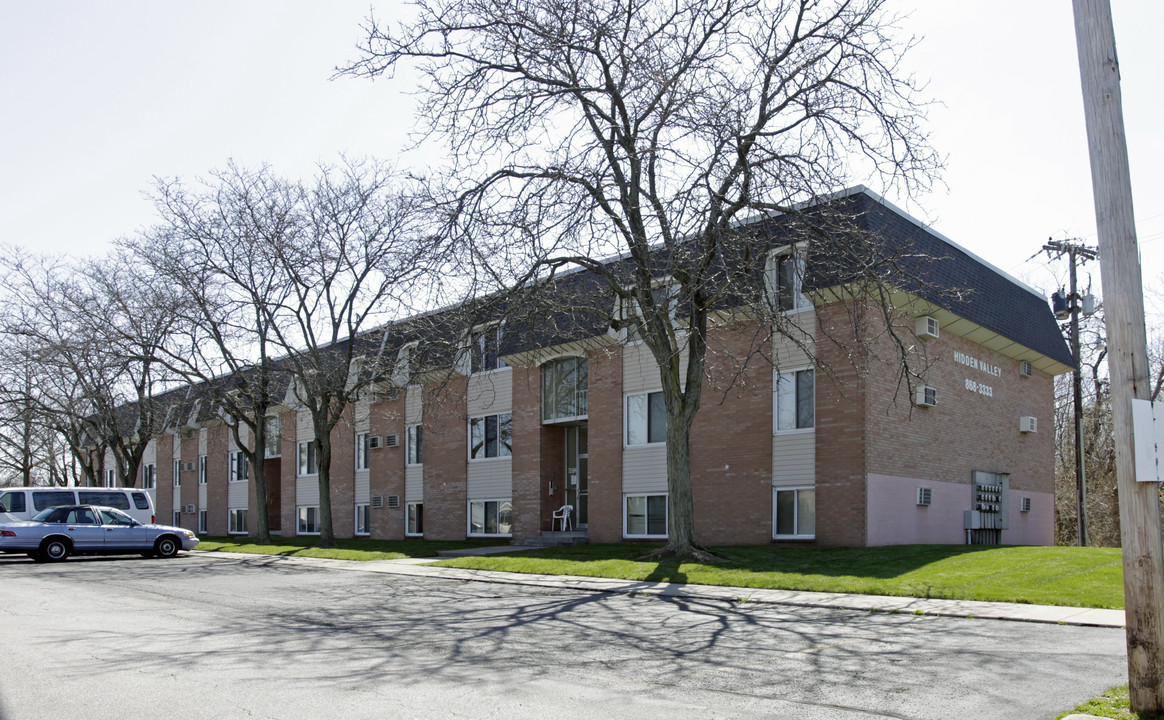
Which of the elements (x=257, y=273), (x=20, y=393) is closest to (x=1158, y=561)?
(x=257, y=273)

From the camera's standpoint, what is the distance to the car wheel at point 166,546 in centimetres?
2767

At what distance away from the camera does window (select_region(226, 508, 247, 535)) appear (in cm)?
4891

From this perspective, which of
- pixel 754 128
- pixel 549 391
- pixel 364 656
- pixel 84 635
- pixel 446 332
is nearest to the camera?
pixel 364 656

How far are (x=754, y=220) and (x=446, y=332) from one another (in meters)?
8.79

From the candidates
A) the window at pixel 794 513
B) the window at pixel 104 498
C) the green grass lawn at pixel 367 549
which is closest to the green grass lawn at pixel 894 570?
the window at pixel 794 513

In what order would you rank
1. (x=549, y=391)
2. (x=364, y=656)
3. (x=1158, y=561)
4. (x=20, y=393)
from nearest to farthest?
1. (x=1158, y=561)
2. (x=364, y=656)
3. (x=549, y=391)
4. (x=20, y=393)

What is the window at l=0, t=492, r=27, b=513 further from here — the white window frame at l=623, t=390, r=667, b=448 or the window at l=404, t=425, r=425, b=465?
the white window frame at l=623, t=390, r=667, b=448

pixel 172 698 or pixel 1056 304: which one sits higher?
pixel 1056 304

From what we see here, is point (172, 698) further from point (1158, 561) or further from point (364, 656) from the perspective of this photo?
point (1158, 561)

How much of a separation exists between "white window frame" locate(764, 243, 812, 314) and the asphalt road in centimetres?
656

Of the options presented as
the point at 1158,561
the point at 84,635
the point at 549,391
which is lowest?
the point at 84,635

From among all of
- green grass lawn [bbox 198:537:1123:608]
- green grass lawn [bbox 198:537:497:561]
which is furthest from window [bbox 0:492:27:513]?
green grass lawn [bbox 198:537:1123:608]

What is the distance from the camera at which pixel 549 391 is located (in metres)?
30.1

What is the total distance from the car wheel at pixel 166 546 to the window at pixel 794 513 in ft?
57.6
